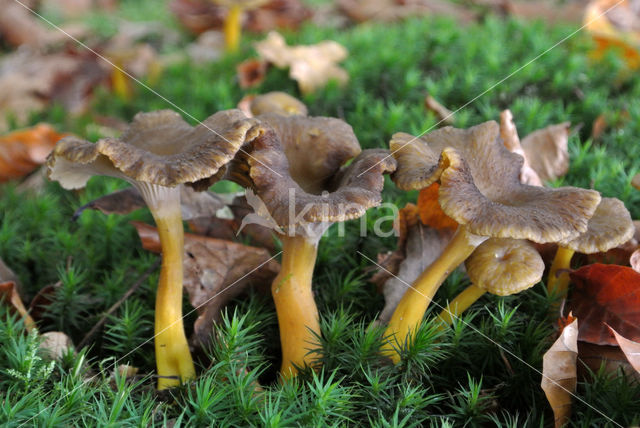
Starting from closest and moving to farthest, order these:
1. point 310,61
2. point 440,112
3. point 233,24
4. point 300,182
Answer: point 300,182, point 440,112, point 310,61, point 233,24

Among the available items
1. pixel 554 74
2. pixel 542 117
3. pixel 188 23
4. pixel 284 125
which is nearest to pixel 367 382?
pixel 284 125

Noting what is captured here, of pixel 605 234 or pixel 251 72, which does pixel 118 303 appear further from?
pixel 251 72

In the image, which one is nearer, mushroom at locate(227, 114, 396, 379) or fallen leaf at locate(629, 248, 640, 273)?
mushroom at locate(227, 114, 396, 379)


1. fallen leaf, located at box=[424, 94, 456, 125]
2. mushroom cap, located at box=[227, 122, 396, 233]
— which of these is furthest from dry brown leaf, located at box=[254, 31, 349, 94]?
mushroom cap, located at box=[227, 122, 396, 233]

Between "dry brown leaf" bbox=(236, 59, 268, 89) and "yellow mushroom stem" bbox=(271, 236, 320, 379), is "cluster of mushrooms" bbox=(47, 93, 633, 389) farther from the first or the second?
"dry brown leaf" bbox=(236, 59, 268, 89)

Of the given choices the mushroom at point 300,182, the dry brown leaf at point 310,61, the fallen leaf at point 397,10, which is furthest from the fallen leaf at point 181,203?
the fallen leaf at point 397,10

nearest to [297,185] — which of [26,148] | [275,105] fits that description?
[275,105]
